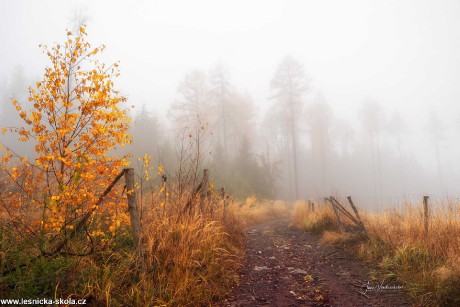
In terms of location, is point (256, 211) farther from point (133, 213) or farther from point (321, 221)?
point (133, 213)

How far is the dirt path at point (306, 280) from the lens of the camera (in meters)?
3.46

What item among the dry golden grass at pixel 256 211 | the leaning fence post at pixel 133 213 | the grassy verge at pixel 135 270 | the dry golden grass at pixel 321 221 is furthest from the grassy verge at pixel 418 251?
the dry golden grass at pixel 256 211

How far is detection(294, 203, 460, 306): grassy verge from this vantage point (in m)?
3.12

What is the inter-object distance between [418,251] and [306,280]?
1.84m

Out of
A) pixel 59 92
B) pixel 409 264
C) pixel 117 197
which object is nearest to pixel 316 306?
pixel 409 264

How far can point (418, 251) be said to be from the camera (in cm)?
409

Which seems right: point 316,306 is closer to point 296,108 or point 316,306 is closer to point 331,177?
point 296,108

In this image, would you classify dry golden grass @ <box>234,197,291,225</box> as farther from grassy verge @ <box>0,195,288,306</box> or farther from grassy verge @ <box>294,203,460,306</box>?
grassy verge @ <box>0,195,288,306</box>

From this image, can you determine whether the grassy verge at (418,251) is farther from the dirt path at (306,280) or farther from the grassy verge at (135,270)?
the grassy verge at (135,270)

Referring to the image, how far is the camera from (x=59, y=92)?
4.41m

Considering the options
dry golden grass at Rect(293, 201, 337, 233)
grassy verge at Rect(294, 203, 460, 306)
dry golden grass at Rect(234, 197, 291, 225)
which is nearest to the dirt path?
grassy verge at Rect(294, 203, 460, 306)

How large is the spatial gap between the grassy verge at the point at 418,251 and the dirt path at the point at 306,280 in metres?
0.26

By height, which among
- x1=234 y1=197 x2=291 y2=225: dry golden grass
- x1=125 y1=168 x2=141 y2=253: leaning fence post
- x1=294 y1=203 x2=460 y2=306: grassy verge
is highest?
x1=125 y1=168 x2=141 y2=253: leaning fence post

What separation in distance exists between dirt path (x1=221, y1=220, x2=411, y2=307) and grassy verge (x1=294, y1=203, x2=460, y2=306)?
26 centimetres
